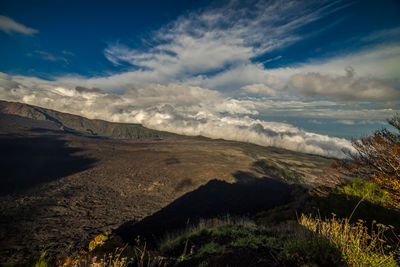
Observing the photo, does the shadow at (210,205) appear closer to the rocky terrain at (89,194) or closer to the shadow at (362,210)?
the rocky terrain at (89,194)

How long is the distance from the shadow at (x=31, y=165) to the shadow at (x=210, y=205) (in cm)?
3195

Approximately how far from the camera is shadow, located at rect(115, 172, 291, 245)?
83.9 feet

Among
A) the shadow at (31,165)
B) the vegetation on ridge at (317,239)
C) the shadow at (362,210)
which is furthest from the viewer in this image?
the shadow at (31,165)

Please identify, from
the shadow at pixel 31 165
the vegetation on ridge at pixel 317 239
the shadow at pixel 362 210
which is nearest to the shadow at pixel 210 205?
the vegetation on ridge at pixel 317 239

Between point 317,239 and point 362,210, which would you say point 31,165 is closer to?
point 317,239

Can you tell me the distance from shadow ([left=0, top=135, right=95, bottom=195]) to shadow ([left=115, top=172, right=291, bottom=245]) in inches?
1258

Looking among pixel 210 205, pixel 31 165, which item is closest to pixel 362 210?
pixel 210 205

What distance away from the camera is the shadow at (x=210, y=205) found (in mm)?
25567

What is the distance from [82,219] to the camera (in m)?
25.1

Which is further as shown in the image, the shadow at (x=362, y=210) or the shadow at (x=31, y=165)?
the shadow at (x=31, y=165)

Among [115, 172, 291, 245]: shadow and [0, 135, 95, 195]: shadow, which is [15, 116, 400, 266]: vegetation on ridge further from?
[0, 135, 95, 195]: shadow

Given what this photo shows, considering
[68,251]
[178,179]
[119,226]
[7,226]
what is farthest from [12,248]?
[178,179]

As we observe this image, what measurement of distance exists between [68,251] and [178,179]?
1618 inches

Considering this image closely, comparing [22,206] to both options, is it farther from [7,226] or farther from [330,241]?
[330,241]
